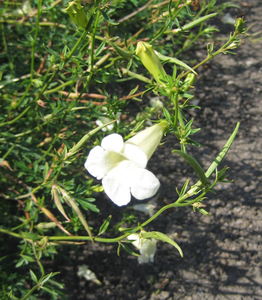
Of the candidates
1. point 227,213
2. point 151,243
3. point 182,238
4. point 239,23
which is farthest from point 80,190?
point 227,213

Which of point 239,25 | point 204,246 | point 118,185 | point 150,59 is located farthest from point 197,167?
point 204,246

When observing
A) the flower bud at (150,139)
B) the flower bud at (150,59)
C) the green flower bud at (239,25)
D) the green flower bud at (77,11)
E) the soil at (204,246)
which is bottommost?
the soil at (204,246)

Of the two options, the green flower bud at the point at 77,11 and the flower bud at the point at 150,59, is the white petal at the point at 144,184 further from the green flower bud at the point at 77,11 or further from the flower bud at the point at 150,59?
the green flower bud at the point at 77,11

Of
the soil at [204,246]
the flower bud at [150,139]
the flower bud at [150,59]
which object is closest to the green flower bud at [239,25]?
the flower bud at [150,59]

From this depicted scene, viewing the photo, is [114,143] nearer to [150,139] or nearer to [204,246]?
[150,139]

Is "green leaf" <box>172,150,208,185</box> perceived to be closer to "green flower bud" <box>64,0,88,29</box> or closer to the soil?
"green flower bud" <box>64,0,88,29</box>

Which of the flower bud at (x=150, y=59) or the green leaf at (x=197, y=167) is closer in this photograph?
the green leaf at (x=197, y=167)

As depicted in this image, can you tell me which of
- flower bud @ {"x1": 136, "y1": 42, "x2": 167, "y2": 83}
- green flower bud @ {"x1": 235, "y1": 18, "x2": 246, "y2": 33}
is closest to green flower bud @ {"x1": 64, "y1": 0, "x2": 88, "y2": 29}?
flower bud @ {"x1": 136, "y1": 42, "x2": 167, "y2": 83}
